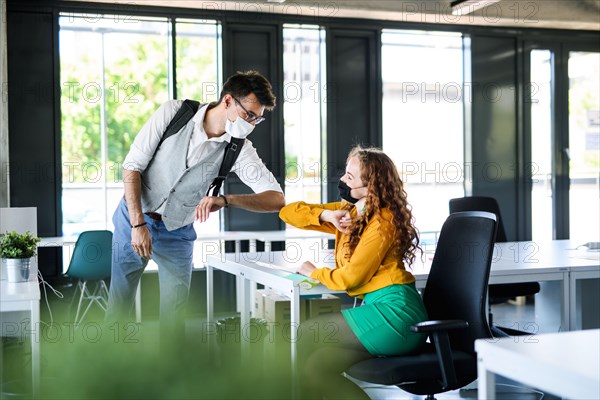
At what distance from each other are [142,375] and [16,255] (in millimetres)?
1331

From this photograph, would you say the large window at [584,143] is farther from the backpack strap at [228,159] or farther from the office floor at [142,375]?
the backpack strap at [228,159]

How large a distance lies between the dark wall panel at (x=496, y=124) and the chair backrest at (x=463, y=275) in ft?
15.3

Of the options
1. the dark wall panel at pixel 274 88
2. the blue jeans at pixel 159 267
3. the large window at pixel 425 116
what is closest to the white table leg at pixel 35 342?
the blue jeans at pixel 159 267

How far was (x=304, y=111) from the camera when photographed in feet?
22.9

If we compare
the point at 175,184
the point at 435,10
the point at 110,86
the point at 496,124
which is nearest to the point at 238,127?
the point at 175,184

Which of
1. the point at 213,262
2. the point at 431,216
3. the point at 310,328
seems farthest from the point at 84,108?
the point at 310,328

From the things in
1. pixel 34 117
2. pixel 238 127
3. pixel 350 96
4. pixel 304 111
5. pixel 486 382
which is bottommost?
pixel 486 382

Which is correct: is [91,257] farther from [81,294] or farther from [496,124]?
[496,124]

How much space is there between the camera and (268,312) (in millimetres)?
4188

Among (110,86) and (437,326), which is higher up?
(110,86)

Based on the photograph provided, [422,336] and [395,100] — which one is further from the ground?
[395,100]

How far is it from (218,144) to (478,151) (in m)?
4.47

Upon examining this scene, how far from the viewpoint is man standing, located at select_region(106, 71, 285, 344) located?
3.47 meters

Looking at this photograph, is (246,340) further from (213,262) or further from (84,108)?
(84,108)
